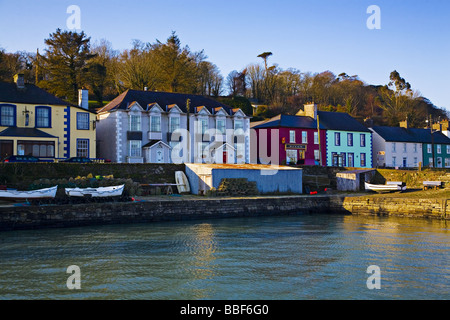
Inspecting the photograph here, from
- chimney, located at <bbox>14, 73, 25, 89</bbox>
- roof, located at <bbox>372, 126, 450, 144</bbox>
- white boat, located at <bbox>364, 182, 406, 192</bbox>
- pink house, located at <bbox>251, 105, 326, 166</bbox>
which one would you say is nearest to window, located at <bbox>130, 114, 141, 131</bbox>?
chimney, located at <bbox>14, 73, 25, 89</bbox>

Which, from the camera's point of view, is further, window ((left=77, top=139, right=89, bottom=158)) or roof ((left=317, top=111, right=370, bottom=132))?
roof ((left=317, top=111, right=370, bottom=132))

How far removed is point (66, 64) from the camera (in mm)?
58031

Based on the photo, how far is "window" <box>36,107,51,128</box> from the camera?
3441 cm

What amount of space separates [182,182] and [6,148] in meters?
13.1

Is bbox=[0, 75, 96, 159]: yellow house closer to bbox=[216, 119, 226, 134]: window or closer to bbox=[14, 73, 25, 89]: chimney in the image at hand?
bbox=[14, 73, 25, 89]: chimney

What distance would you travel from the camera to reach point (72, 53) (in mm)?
58281

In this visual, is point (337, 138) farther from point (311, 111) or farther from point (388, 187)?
point (388, 187)

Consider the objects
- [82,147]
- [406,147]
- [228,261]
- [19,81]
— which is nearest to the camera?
[228,261]

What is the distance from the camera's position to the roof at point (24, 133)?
32.2 meters

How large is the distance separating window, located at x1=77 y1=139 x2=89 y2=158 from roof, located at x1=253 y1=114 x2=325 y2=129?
19.3 m

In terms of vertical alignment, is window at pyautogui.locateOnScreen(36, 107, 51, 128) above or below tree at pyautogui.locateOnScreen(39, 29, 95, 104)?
below

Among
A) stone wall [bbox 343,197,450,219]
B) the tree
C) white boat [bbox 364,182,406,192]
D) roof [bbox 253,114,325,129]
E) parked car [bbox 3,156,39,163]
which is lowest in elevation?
stone wall [bbox 343,197,450,219]

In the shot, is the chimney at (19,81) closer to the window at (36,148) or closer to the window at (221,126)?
the window at (36,148)

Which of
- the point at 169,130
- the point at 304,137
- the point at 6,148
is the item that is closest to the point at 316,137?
the point at 304,137
